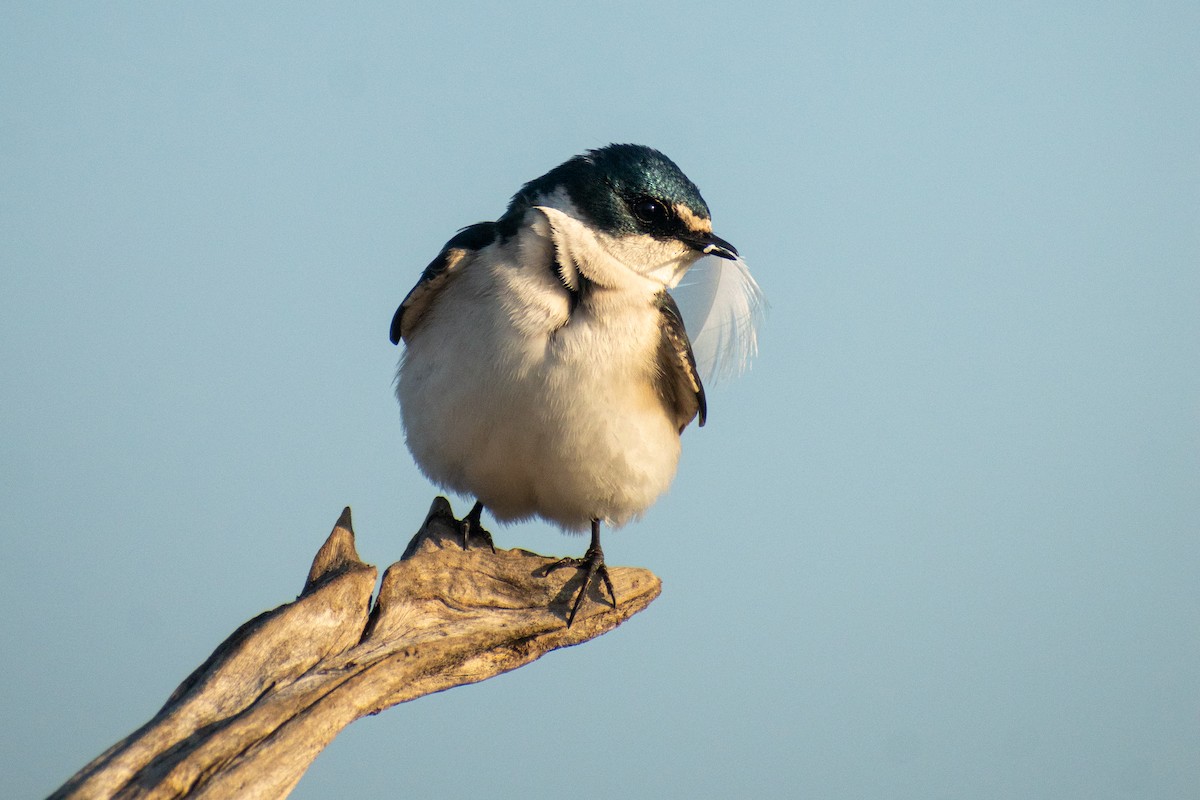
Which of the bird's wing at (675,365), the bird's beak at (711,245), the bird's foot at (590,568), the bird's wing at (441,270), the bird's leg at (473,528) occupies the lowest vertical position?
the bird's foot at (590,568)

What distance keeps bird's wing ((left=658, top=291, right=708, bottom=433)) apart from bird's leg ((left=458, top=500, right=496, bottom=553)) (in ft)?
4.61

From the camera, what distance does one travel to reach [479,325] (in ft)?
23.1

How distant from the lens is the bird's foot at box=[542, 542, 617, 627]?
278 inches

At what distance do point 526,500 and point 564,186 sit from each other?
1979mm

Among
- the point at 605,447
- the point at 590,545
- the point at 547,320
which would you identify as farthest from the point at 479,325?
the point at 590,545

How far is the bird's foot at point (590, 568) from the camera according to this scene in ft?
23.2

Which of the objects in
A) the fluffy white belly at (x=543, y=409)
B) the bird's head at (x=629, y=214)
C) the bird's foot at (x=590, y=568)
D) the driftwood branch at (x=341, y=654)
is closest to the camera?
the driftwood branch at (x=341, y=654)

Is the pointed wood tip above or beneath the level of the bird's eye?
beneath

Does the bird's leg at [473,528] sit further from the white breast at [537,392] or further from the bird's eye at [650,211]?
the bird's eye at [650,211]

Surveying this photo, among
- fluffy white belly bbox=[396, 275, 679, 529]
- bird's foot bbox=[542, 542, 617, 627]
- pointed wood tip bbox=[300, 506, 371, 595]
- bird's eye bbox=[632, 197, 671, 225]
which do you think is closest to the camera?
pointed wood tip bbox=[300, 506, 371, 595]

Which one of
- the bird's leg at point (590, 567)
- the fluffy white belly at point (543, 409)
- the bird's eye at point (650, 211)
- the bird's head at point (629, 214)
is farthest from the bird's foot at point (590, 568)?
the bird's eye at point (650, 211)

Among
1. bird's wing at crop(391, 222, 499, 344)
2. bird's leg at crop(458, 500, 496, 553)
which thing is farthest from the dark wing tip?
bird's leg at crop(458, 500, 496, 553)

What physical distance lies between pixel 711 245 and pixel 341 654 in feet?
11.4

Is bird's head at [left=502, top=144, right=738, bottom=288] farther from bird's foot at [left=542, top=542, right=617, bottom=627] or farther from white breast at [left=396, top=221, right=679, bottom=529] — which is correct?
bird's foot at [left=542, top=542, right=617, bottom=627]
